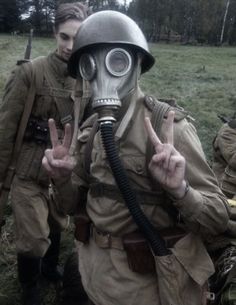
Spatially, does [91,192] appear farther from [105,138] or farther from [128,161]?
[105,138]

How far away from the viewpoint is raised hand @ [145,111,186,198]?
7.01 ft

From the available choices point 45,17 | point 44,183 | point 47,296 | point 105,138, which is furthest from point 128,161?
→ point 45,17

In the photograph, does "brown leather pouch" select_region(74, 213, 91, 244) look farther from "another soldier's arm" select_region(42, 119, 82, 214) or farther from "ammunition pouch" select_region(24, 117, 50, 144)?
"ammunition pouch" select_region(24, 117, 50, 144)

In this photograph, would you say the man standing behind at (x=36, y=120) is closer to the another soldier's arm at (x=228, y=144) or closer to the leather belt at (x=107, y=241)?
the leather belt at (x=107, y=241)

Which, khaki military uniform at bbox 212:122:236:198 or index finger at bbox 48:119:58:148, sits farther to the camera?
khaki military uniform at bbox 212:122:236:198

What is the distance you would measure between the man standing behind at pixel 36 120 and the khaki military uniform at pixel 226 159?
1.64 metres

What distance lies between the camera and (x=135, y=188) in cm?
247

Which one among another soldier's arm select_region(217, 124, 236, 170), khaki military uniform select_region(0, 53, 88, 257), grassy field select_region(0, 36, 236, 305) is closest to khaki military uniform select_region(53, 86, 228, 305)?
khaki military uniform select_region(0, 53, 88, 257)

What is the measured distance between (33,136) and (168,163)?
2045 mm

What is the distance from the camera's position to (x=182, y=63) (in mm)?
25453

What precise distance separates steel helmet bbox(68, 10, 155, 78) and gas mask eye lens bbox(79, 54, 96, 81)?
47 mm

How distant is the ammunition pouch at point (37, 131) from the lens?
3.92m

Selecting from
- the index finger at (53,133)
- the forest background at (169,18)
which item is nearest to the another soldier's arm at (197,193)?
the index finger at (53,133)

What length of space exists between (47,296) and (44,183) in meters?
1.18
